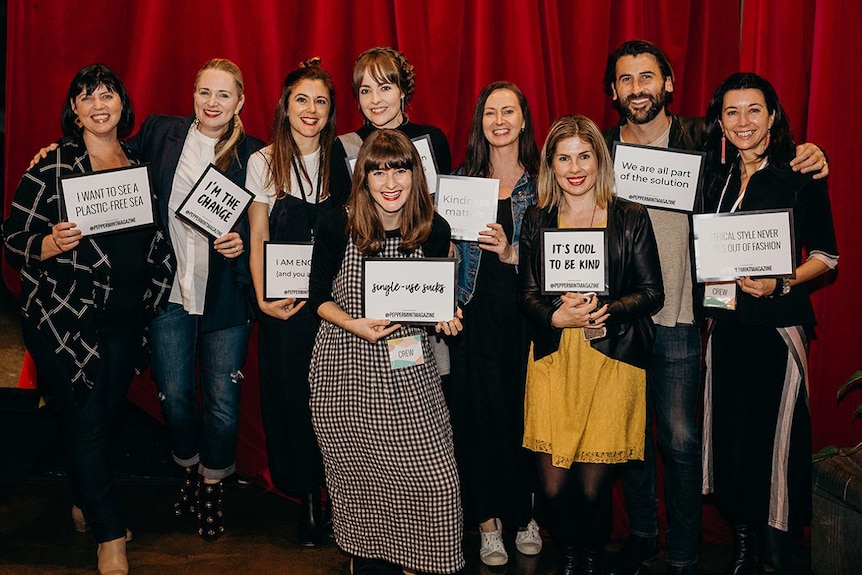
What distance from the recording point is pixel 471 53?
3586 mm

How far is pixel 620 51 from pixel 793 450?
1605 mm

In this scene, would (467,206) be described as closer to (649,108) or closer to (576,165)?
(576,165)

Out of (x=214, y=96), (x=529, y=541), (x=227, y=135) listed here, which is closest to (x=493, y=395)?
(x=529, y=541)

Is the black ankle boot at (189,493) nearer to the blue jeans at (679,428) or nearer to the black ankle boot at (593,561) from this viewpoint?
the black ankle boot at (593,561)

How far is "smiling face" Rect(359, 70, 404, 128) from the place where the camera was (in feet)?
10.1

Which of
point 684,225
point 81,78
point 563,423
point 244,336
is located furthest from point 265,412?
point 684,225

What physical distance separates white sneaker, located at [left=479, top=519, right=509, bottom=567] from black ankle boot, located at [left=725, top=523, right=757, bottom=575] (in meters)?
0.86

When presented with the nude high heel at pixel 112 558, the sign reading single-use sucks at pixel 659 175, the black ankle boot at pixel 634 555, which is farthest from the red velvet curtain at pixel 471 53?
the black ankle boot at pixel 634 555

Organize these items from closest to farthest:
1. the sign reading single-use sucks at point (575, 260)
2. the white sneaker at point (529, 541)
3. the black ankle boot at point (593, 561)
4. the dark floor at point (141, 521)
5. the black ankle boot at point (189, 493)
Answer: the sign reading single-use sucks at point (575, 260) → the black ankle boot at point (593, 561) → the dark floor at point (141, 521) → the white sneaker at point (529, 541) → the black ankle boot at point (189, 493)

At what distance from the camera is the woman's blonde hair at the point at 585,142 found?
2763 millimetres

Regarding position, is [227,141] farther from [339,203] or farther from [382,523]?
[382,523]

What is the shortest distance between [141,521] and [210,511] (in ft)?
1.37

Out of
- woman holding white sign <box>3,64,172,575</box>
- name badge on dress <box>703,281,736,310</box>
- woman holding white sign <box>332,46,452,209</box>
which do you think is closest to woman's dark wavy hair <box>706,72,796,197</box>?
name badge on dress <box>703,281,736,310</box>

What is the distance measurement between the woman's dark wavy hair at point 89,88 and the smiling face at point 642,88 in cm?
187
